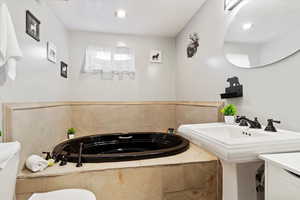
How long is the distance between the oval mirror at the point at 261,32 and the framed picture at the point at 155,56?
1.60 m

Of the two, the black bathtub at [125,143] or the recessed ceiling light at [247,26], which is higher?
the recessed ceiling light at [247,26]

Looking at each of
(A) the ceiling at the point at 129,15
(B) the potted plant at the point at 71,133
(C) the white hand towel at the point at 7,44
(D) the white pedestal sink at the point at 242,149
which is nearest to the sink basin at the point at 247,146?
(D) the white pedestal sink at the point at 242,149

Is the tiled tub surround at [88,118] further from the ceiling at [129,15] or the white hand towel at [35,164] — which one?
the ceiling at [129,15]

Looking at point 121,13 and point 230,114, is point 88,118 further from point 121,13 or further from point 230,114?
point 230,114

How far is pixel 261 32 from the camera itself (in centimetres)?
134

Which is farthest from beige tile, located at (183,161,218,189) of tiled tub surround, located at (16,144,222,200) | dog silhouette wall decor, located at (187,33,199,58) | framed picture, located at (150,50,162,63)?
framed picture, located at (150,50,162,63)

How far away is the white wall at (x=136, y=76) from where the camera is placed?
290 centimetres

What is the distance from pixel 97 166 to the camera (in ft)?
4.31

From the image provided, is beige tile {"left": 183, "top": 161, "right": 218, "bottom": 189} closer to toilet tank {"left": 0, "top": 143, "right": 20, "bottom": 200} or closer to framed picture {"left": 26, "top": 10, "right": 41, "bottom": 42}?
toilet tank {"left": 0, "top": 143, "right": 20, "bottom": 200}

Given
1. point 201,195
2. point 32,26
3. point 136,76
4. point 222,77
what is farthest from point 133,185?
point 136,76

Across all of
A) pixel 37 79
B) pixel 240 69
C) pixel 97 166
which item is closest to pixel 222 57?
pixel 240 69

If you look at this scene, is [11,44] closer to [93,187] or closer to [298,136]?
[93,187]

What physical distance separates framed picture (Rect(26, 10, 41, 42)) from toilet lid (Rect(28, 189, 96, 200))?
1.36 meters

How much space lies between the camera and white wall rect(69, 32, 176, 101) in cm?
290
